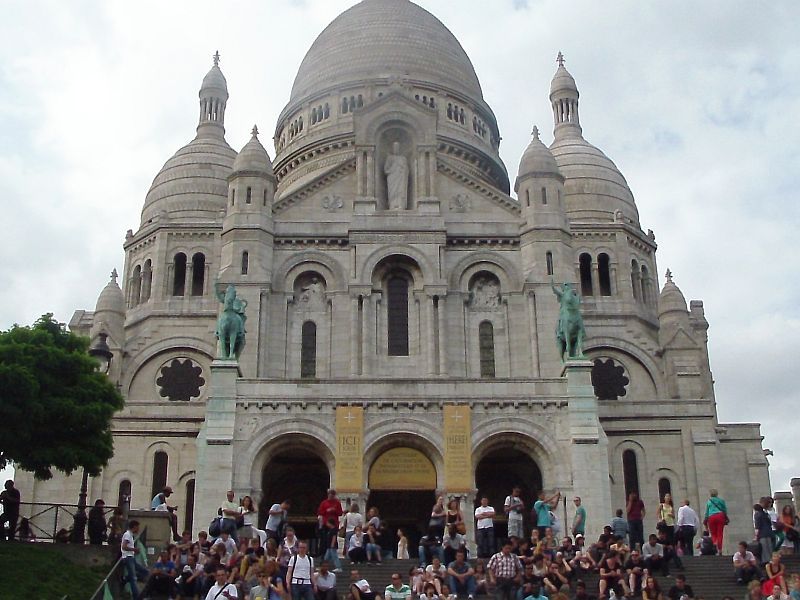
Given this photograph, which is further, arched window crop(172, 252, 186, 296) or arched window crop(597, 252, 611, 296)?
arched window crop(597, 252, 611, 296)

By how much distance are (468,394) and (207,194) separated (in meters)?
25.8

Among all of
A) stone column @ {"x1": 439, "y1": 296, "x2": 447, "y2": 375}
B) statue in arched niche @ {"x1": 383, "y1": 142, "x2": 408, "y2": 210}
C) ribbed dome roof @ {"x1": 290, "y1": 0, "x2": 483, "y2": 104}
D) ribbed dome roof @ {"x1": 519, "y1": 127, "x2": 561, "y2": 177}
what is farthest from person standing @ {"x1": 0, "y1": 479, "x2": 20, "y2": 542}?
ribbed dome roof @ {"x1": 290, "y1": 0, "x2": 483, "y2": 104}

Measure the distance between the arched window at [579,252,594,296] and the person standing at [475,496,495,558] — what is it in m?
30.3

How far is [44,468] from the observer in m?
33.2

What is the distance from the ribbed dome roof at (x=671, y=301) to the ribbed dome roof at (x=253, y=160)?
20693mm

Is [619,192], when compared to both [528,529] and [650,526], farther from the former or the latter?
[528,529]

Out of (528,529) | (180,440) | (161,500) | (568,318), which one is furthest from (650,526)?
(161,500)

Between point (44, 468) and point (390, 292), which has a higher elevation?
point (390, 292)

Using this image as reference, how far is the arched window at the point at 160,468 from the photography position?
160 ft

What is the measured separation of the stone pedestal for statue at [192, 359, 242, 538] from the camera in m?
38.0

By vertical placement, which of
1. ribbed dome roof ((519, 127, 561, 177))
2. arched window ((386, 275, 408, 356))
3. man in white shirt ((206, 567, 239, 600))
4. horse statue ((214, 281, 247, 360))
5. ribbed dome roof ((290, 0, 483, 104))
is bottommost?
man in white shirt ((206, 567, 239, 600))

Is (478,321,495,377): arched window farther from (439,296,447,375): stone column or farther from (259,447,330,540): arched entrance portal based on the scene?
(259,447,330,540): arched entrance portal

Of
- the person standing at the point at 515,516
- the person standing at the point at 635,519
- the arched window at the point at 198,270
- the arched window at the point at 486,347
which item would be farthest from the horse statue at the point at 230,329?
the arched window at the point at 198,270

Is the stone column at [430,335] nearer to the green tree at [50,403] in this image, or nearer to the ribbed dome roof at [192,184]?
the green tree at [50,403]
